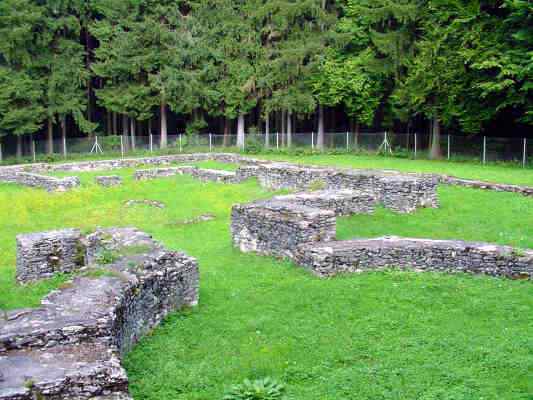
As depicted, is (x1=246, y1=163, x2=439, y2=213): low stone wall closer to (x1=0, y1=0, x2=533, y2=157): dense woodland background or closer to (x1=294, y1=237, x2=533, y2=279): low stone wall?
(x1=294, y1=237, x2=533, y2=279): low stone wall

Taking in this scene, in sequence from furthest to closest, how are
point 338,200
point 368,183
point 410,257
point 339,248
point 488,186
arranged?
point 488,186, point 368,183, point 338,200, point 339,248, point 410,257

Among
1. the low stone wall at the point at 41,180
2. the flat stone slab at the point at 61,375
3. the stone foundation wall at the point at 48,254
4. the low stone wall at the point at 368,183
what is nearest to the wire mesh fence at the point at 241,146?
the low stone wall at the point at 41,180

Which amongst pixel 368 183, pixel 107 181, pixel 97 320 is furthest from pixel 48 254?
pixel 107 181

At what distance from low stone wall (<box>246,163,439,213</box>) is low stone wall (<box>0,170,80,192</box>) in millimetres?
7787

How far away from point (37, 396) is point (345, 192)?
40.4ft

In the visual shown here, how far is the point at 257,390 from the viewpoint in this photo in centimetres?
699

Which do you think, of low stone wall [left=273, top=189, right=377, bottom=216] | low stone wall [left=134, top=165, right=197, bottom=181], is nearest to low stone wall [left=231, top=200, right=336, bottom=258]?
low stone wall [left=273, top=189, right=377, bottom=216]

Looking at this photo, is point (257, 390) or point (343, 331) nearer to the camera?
point (257, 390)

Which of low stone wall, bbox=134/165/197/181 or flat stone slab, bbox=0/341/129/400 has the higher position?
low stone wall, bbox=134/165/197/181

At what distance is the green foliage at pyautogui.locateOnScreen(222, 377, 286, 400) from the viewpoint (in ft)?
22.8

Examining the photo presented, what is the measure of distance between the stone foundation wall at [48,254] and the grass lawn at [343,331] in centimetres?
46

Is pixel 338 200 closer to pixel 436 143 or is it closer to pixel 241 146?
pixel 436 143

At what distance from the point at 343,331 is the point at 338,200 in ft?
25.5

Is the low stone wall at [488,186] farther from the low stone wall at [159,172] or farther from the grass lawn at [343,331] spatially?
the low stone wall at [159,172]
